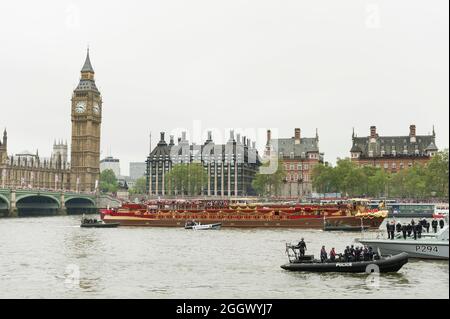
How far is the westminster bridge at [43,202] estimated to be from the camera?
436ft

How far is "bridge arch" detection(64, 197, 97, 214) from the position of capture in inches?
6728

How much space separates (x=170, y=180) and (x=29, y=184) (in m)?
41.1

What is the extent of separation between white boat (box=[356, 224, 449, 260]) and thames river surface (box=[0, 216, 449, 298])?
0.93 meters

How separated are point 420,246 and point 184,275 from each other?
16996 millimetres

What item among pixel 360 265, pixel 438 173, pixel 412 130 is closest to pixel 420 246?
pixel 360 265

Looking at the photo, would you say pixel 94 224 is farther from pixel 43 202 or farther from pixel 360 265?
pixel 43 202

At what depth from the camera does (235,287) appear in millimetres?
36125

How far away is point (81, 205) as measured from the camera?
17462cm

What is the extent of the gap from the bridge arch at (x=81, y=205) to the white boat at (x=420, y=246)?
431ft

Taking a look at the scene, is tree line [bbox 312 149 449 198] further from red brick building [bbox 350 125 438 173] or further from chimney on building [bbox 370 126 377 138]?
chimney on building [bbox 370 126 377 138]
